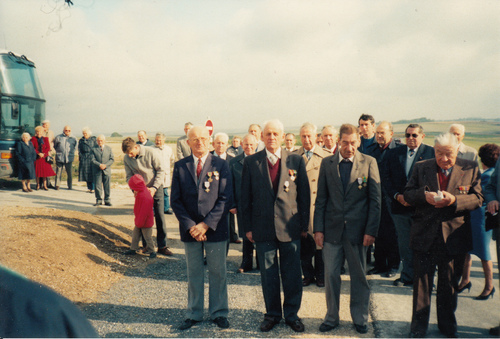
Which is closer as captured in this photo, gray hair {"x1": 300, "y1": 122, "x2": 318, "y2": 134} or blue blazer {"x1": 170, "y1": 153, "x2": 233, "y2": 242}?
blue blazer {"x1": 170, "y1": 153, "x2": 233, "y2": 242}

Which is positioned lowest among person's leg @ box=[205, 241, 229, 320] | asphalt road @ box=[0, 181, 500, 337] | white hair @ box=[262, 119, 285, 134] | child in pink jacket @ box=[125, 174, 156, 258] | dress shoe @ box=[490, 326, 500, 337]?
asphalt road @ box=[0, 181, 500, 337]

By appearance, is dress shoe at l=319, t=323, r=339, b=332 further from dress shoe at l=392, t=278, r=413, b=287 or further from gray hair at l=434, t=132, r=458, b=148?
gray hair at l=434, t=132, r=458, b=148

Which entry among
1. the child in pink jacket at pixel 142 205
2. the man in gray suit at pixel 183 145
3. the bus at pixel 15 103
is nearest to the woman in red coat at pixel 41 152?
the bus at pixel 15 103

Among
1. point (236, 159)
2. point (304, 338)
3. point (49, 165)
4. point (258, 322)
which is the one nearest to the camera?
point (304, 338)

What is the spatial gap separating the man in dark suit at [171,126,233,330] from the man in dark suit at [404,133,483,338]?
2.03 metres

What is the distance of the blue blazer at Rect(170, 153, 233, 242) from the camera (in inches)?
173

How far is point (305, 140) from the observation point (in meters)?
5.57

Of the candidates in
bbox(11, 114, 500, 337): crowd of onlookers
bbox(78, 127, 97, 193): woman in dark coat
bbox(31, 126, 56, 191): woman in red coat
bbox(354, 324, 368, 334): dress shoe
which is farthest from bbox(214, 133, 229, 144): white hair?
bbox(31, 126, 56, 191): woman in red coat

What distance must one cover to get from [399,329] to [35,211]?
278 inches

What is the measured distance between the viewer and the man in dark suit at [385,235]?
5910 millimetres

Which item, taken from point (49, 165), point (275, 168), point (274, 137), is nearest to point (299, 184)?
point (275, 168)

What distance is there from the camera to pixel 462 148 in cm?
538

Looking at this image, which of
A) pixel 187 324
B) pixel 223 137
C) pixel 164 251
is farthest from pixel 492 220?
pixel 164 251

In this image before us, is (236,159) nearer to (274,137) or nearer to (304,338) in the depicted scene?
(274,137)
